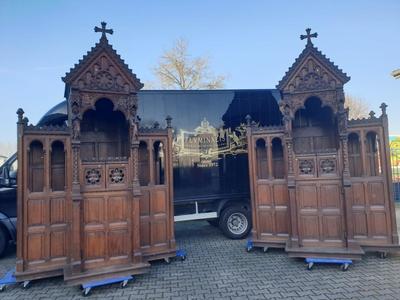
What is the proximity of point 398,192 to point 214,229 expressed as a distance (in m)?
9.33

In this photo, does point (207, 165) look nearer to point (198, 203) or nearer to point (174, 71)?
point (198, 203)

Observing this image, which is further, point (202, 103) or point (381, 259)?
point (202, 103)

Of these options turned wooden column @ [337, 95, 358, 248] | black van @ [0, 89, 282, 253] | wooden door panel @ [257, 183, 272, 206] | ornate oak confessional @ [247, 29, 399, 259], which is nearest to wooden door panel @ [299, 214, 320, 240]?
ornate oak confessional @ [247, 29, 399, 259]

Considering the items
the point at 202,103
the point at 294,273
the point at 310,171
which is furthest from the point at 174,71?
the point at 294,273

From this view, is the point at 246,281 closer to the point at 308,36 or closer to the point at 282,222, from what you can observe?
the point at 282,222

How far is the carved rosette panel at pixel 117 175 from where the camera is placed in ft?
16.6

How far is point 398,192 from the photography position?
40.0 ft

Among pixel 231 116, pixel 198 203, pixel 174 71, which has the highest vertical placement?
pixel 174 71

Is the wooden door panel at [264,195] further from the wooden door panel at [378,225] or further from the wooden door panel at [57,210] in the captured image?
the wooden door panel at [57,210]

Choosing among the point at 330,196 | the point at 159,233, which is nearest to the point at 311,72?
the point at 330,196

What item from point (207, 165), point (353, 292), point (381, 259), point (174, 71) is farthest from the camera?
point (174, 71)

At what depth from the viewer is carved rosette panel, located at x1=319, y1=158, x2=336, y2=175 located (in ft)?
18.3

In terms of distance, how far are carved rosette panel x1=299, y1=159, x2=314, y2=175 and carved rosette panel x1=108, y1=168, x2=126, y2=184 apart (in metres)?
3.74

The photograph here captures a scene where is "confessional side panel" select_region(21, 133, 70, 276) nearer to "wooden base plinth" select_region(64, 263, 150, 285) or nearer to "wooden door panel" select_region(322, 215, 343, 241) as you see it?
"wooden base plinth" select_region(64, 263, 150, 285)
